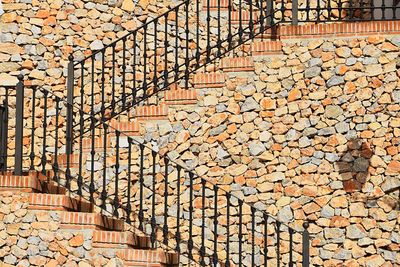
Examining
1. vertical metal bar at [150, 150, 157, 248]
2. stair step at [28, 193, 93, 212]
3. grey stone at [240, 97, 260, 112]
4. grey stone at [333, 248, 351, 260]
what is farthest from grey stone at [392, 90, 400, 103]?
stair step at [28, 193, 93, 212]

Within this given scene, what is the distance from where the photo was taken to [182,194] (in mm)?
15469

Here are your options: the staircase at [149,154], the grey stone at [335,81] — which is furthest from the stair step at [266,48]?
the grey stone at [335,81]

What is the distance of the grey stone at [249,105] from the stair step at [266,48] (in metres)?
0.61

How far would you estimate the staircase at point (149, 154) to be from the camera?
14.4 meters

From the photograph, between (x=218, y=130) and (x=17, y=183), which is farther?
(x=218, y=130)

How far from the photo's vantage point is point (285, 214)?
15453mm

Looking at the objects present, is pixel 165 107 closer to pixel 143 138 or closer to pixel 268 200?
pixel 143 138

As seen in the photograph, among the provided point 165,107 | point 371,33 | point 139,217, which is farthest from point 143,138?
point 371,33

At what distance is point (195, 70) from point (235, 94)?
0.72 m

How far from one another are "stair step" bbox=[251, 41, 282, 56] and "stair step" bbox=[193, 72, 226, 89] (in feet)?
1.66

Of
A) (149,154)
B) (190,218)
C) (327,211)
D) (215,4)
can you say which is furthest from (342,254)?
(215,4)

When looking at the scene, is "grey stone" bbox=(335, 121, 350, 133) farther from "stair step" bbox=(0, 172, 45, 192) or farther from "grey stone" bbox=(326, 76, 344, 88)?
"stair step" bbox=(0, 172, 45, 192)

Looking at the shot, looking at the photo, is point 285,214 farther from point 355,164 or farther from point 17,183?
point 17,183

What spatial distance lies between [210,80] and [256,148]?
1.01 m
